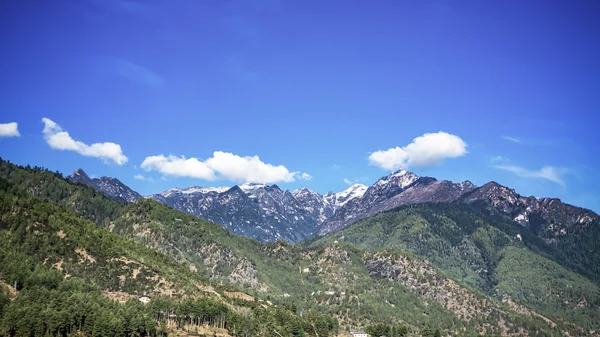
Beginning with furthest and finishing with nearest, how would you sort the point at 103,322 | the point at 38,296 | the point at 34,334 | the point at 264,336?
1. the point at 38,296
2. the point at 103,322
3. the point at 34,334
4. the point at 264,336

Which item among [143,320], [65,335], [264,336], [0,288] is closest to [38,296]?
[0,288]

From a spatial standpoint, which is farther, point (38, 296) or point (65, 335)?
point (38, 296)

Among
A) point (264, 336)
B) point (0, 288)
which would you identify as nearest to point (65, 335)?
point (0, 288)

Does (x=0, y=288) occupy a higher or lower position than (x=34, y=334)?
higher

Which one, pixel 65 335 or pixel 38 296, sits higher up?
pixel 38 296

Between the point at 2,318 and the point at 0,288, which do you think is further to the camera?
the point at 0,288

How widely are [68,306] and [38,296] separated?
17.7m

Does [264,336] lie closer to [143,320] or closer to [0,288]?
[143,320]

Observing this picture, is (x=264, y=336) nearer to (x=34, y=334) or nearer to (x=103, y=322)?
(x=103, y=322)

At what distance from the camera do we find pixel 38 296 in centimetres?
19850

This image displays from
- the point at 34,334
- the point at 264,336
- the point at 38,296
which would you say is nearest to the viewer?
the point at 264,336

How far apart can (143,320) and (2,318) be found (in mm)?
47521

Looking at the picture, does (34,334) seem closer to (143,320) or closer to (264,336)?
(143,320)

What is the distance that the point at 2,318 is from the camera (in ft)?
565
